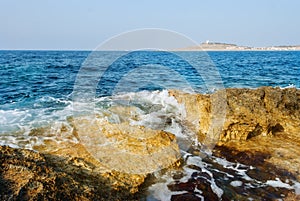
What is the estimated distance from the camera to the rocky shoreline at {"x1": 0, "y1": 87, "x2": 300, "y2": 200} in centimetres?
330

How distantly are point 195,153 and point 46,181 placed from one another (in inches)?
152

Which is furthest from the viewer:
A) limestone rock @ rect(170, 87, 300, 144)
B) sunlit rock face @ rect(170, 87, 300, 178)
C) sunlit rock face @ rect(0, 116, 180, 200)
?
limestone rock @ rect(170, 87, 300, 144)

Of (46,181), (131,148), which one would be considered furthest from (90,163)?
(46,181)

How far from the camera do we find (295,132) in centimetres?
725

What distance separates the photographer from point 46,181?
3.24 metres

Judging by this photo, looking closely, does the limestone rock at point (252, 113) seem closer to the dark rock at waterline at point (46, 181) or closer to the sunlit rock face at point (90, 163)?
the sunlit rock face at point (90, 163)

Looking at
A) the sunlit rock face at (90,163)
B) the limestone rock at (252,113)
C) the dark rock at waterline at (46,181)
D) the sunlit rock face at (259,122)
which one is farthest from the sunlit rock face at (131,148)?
the limestone rock at (252,113)

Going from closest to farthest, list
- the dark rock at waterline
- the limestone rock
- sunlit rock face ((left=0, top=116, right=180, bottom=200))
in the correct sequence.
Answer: the dark rock at waterline, sunlit rock face ((left=0, top=116, right=180, bottom=200)), the limestone rock

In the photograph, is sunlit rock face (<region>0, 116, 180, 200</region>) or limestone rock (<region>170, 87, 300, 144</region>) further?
limestone rock (<region>170, 87, 300, 144</region>)

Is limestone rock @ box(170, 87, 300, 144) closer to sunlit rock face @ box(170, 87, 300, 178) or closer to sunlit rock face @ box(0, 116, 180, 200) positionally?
sunlit rock face @ box(170, 87, 300, 178)

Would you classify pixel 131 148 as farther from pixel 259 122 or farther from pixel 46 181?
pixel 259 122

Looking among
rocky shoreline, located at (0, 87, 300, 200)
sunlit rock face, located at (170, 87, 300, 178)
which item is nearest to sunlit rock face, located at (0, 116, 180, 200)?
rocky shoreline, located at (0, 87, 300, 200)

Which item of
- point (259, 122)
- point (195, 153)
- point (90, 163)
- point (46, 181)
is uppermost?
point (46, 181)

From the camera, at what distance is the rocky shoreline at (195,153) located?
3.30 m
